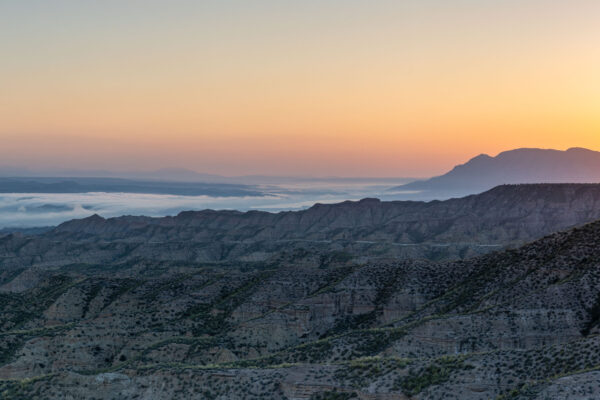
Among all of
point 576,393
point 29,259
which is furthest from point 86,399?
point 29,259

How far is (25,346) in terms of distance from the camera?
64.0 m

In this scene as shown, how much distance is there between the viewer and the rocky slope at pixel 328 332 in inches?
1578

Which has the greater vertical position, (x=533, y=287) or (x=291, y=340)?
(x=533, y=287)

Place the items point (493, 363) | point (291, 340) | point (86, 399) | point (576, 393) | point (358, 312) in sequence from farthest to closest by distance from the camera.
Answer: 1. point (358, 312)
2. point (291, 340)
3. point (86, 399)
4. point (493, 363)
5. point (576, 393)

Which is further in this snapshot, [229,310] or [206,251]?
[206,251]

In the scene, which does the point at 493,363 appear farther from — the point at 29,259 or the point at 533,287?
the point at 29,259

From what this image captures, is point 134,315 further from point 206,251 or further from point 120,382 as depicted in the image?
point 206,251

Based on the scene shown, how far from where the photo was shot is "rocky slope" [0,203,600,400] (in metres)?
40.1

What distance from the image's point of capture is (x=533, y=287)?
6109cm

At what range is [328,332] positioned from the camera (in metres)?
73.9

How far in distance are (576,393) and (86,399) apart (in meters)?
27.9

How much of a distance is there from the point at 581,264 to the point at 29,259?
551 ft

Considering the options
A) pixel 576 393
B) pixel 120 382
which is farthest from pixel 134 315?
pixel 576 393

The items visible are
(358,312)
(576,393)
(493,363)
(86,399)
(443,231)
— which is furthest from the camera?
(443,231)
